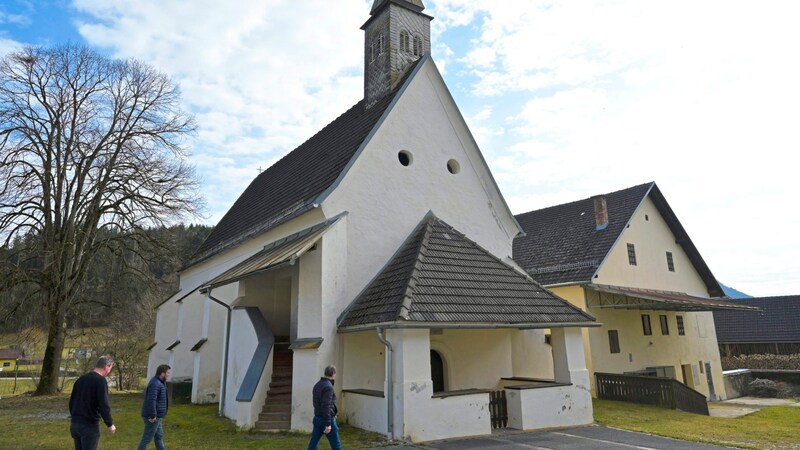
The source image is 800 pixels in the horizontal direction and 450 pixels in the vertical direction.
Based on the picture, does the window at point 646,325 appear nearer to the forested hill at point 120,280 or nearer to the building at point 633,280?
the building at point 633,280

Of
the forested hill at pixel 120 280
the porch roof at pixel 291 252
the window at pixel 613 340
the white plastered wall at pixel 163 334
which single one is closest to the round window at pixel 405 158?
the porch roof at pixel 291 252

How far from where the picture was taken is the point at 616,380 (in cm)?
1852

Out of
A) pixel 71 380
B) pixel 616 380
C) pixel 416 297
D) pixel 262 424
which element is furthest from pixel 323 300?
pixel 71 380

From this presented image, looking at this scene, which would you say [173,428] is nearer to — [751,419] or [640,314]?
[751,419]

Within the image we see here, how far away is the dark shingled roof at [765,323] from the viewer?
34.0 metres

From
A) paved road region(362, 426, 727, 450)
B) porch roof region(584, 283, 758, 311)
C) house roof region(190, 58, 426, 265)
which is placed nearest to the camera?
paved road region(362, 426, 727, 450)

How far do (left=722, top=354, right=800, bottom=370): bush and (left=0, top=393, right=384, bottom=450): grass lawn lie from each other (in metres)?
31.2

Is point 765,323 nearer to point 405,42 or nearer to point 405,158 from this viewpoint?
point 405,42

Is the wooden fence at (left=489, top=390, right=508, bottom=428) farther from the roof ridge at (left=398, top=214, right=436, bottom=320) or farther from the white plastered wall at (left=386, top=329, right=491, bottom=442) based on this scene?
the roof ridge at (left=398, top=214, right=436, bottom=320)

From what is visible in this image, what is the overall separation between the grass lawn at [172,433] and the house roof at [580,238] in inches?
545

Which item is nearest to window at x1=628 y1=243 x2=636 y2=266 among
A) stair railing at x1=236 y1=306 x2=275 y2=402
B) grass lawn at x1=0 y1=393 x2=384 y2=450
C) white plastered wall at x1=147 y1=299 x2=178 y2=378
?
grass lawn at x1=0 y1=393 x2=384 y2=450

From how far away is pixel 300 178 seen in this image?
17.7 m

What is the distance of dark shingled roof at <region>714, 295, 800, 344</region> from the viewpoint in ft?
112

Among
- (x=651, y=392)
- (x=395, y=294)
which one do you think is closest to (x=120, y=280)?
(x=395, y=294)
